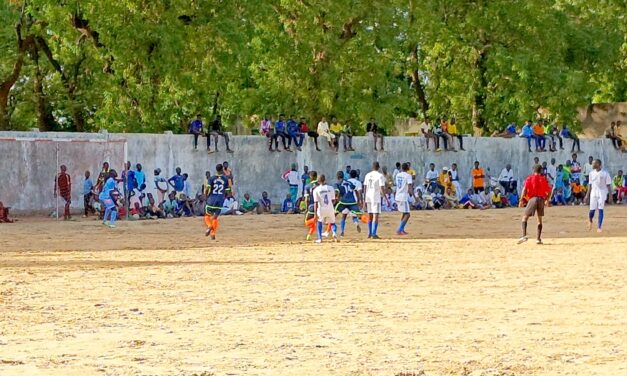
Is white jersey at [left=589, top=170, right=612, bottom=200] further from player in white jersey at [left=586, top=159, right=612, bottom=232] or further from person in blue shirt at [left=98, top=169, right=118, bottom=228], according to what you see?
person in blue shirt at [left=98, top=169, right=118, bottom=228]

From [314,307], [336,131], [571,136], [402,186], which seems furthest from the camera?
[571,136]

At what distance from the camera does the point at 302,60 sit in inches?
1805

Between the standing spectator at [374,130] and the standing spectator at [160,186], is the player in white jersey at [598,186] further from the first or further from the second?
the standing spectator at [374,130]

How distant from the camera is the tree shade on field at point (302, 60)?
40906 millimetres

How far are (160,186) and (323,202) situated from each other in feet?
41.2

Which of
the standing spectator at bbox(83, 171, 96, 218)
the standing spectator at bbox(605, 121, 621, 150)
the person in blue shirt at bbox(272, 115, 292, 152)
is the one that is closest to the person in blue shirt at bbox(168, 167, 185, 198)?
the standing spectator at bbox(83, 171, 96, 218)

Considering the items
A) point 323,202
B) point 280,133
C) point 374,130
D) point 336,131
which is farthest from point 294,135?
point 323,202

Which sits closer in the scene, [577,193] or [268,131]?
[268,131]

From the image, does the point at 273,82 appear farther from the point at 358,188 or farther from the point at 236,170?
the point at 358,188

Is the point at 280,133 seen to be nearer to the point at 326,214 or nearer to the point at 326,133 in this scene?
the point at 326,133

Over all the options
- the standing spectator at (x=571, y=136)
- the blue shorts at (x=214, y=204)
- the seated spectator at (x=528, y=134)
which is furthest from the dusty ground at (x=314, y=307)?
the standing spectator at (x=571, y=136)

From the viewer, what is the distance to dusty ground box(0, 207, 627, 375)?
11.1 m

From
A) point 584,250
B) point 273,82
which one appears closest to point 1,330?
point 584,250

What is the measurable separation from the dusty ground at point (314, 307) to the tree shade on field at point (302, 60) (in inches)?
598
